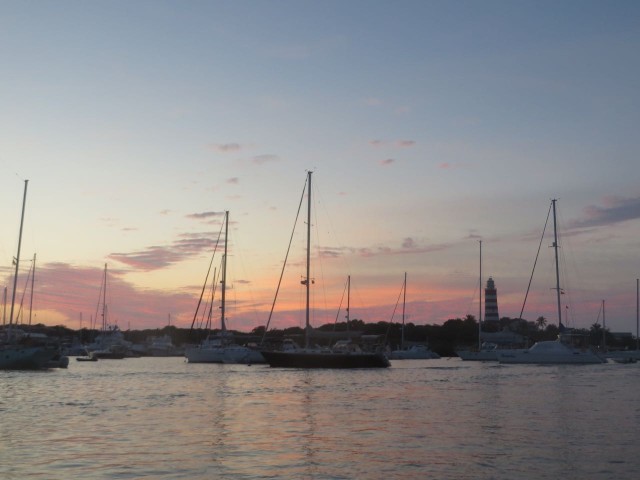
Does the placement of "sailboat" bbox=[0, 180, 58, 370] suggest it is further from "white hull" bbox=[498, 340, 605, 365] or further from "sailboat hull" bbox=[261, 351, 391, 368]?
"white hull" bbox=[498, 340, 605, 365]

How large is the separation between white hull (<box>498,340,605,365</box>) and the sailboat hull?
21595mm

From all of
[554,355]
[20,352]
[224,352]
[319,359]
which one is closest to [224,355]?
[224,352]

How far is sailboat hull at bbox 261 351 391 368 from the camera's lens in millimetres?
71938

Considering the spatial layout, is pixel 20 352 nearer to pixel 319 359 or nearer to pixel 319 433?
pixel 319 359

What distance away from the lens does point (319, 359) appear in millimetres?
72312

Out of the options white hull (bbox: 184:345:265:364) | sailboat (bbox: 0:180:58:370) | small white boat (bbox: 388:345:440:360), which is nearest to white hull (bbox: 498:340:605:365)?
white hull (bbox: 184:345:265:364)

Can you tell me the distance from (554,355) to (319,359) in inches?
1160

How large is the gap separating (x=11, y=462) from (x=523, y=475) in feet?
45.0

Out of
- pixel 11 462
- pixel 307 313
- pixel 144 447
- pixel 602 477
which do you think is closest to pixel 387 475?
pixel 602 477

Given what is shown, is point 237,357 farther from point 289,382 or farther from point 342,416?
point 342,416

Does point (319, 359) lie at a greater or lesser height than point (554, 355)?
lesser

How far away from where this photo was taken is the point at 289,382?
183 feet

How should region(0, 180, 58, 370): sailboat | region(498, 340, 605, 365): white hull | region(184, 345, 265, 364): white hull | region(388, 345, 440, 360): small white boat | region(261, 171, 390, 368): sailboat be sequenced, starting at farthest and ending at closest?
region(388, 345, 440, 360): small white boat → region(184, 345, 265, 364): white hull → region(498, 340, 605, 365): white hull → region(261, 171, 390, 368): sailboat → region(0, 180, 58, 370): sailboat

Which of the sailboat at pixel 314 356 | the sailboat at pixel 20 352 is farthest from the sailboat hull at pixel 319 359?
the sailboat at pixel 20 352
